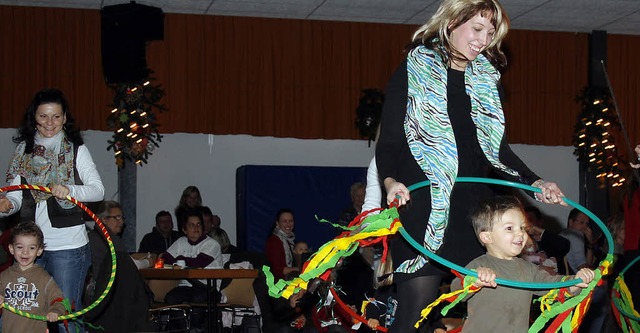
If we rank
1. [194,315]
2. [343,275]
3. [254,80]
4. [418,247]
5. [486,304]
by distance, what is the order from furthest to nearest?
[254,80]
[194,315]
[343,275]
[486,304]
[418,247]

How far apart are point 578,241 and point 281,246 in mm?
3196

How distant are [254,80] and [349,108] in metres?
1.43

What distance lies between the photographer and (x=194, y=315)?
10.1 metres

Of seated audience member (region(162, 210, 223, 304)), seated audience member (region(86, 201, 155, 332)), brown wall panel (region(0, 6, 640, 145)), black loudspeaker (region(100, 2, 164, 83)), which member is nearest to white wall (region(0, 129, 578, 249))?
brown wall panel (region(0, 6, 640, 145))

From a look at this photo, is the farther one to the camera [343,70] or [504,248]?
[343,70]

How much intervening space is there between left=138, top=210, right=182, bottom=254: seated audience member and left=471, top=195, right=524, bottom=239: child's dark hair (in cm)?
814

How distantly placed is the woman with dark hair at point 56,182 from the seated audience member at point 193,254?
425 centimetres

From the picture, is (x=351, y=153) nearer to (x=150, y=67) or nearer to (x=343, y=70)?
(x=343, y=70)

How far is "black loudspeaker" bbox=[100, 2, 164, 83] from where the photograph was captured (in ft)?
39.9

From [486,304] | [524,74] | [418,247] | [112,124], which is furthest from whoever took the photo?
[524,74]

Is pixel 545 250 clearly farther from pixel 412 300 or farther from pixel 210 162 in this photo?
pixel 210 162

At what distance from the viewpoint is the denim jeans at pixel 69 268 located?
5383 millimetres

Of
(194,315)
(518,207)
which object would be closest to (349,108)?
(194,315)

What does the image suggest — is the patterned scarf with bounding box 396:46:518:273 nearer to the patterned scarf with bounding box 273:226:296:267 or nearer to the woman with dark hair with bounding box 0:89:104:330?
the woman with dark hair with bounding box 0:89:104:330
